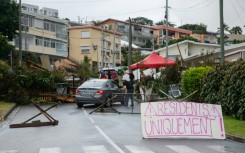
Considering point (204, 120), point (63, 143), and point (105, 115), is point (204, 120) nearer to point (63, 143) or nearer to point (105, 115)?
point (63, 143)

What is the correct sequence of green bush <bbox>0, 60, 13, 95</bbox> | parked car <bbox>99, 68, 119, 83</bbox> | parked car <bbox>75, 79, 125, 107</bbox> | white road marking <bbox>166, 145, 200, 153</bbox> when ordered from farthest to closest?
parked car <bbox>99, 68, 119, 83</bbox>
green bush <bbox>0, 60, 13, 95</bbox>
parked car <bbox>75, 79, 125, 107</bbox>
white road marking <bbox>166, 145, 200, 153</bbox>

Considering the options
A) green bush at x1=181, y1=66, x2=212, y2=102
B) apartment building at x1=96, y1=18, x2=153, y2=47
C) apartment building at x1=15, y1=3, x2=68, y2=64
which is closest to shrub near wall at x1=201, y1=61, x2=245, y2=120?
green bush at x1=181, y1=66, x2=212, y2=102

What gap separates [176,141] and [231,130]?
9.95 feet

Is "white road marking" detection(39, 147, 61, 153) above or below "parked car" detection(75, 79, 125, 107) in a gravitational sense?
below

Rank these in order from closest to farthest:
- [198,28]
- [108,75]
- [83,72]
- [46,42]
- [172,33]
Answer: [108,75]
[83,72]
[46,42]
[172,33]
[198,28]

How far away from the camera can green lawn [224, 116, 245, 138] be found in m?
15.2

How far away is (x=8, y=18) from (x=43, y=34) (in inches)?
775

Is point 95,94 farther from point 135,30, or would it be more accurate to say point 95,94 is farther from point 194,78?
point 135,30

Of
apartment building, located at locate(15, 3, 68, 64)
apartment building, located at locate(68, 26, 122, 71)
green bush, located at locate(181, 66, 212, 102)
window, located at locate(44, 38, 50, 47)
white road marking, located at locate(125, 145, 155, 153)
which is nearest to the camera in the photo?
white road marking, located at locate(125, 145, 155, 153)

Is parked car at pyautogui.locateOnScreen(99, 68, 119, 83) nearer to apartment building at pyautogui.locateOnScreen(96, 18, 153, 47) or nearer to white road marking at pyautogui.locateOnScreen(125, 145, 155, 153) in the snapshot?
white road marking at pyautogui.locateOnScreen(125, 145, 155, 153)

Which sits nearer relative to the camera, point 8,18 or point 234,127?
point 234,127

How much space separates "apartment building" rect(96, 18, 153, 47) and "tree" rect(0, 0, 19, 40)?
62993 mm

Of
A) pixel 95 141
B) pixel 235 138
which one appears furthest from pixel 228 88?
pixel 95 141

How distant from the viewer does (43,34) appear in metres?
75.6
